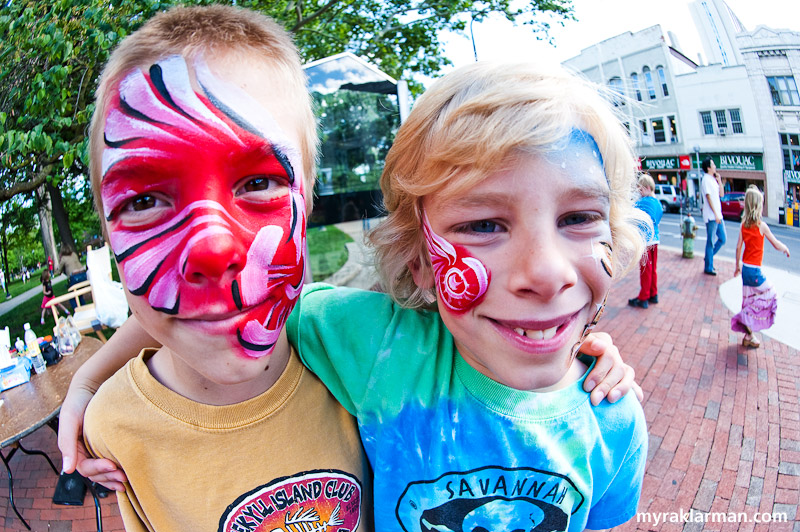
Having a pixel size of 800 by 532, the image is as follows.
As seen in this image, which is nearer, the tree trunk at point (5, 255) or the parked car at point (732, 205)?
the tree trunk at point (5, 255)

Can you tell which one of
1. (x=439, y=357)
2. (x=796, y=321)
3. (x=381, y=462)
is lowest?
(x=796, y=321)

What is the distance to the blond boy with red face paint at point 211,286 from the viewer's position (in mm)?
898

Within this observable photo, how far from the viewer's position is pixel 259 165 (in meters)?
0.95

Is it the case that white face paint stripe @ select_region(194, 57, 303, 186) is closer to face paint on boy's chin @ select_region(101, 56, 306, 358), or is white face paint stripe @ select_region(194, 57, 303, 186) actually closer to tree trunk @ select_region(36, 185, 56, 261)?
face paint on boy's chin @ select_region(101, 56, 306, 358)

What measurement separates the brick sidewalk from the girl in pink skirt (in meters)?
0.31

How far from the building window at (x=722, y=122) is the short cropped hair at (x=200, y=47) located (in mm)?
5902

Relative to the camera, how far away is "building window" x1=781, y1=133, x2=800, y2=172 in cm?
453

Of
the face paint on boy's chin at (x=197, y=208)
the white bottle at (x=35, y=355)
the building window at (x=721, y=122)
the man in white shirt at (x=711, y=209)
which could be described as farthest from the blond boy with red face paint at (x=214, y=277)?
the man in white shirt at (x=711, y=209)

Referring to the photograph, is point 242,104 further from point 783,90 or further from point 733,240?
point 733,240

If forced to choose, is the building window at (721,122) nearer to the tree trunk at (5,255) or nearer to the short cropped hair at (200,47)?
the short cropped hair at (200,47)

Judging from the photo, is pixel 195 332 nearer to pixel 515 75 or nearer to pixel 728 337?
Answer: pixel 515 75

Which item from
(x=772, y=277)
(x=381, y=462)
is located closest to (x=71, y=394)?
(x=381, y=462)

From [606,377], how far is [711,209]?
26.9 ft

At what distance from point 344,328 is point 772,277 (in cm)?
807
